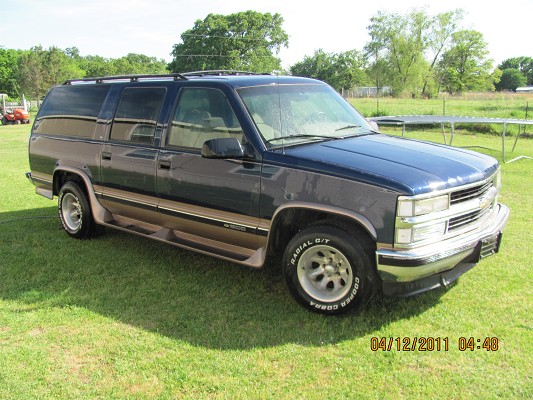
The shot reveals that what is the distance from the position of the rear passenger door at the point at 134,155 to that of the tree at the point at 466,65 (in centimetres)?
7912

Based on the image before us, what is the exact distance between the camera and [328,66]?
82.6 m

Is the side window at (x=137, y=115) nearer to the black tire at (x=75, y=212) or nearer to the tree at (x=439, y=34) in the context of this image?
the black tire at (x=75, y=212)

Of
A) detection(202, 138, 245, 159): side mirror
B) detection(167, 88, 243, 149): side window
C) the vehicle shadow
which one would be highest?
detection(167, 88, 243, 149): side window

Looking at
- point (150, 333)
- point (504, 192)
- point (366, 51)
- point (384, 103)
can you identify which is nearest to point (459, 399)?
point (150, 333)

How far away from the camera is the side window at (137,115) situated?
5.17 metres

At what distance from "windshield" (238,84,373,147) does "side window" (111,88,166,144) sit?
1098 millimetres

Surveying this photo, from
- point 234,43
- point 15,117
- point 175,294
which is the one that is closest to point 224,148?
point 175,294

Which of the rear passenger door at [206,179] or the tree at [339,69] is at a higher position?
the tree at [339,69]

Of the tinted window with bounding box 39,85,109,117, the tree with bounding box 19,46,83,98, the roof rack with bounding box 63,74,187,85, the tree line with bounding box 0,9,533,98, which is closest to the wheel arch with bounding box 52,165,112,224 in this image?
the tinted window with bounding box 39,85,109,117

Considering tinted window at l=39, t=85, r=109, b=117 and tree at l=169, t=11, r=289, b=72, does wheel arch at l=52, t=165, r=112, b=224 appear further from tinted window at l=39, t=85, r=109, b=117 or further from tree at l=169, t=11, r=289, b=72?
tree at l=169, t=11, r=289, b=72

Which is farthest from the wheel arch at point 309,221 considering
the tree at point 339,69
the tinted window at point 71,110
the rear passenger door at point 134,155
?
the tree at point 339,69

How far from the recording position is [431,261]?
3.65 meters

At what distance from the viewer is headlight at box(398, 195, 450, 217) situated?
3.56m

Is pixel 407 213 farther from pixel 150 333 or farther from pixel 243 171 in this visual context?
pixel 150 333
